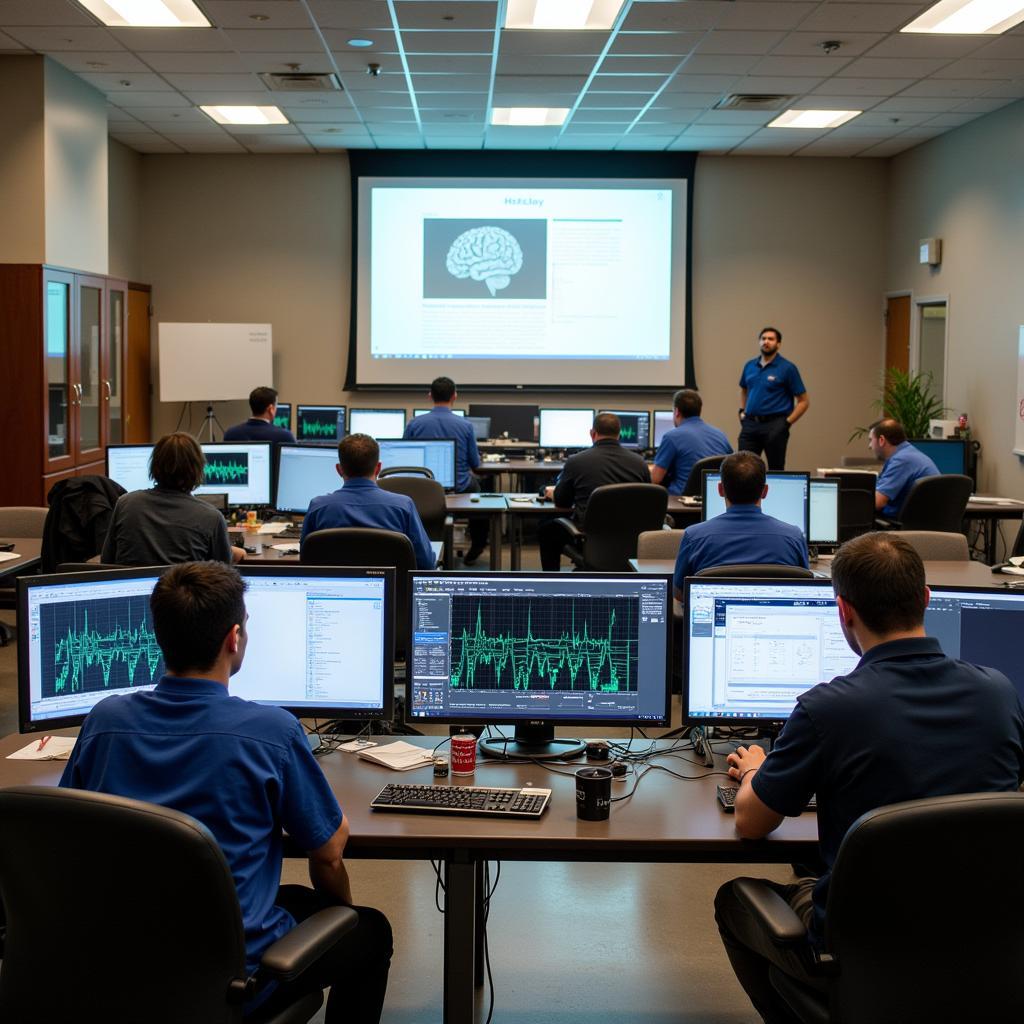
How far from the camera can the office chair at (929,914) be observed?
1.77 meters

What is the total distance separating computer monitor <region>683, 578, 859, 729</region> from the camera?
8.80ft

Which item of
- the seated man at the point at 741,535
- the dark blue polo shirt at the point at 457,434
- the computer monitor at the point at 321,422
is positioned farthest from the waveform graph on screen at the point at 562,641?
the computer monitor at the point at 321,422

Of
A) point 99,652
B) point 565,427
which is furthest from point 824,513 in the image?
point 565,427

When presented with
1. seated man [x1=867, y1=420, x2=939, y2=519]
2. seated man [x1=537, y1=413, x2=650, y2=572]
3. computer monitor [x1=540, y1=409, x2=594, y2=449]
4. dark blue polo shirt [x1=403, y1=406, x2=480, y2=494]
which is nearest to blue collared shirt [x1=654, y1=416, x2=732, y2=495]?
seated man [x1=537, y1=413, x2=650, y2=572]

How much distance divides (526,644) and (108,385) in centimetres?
757

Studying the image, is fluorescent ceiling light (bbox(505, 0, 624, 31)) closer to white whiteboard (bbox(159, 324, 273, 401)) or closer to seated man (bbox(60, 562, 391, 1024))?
white whiteboard (bbox(159, 324, 273, 401))

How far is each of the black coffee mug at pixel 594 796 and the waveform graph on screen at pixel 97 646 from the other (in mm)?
1048

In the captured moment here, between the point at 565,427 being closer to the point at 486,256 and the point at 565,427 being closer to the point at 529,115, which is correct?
the point at 486,256

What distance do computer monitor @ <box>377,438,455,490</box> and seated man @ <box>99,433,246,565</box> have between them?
3.18 metres

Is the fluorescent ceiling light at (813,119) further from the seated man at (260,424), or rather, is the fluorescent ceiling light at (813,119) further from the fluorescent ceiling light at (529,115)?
the seated man at (260,424)

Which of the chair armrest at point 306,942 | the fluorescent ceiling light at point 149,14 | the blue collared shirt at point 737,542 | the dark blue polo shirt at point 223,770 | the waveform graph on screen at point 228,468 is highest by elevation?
the fluorescent ceiling light at point 149,14

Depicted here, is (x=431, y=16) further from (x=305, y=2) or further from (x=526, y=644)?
(x=526, y=644)

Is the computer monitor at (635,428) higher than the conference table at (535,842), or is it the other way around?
the computer monitor at (635,428)

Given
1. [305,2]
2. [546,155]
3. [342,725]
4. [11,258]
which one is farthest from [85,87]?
[342,725]
